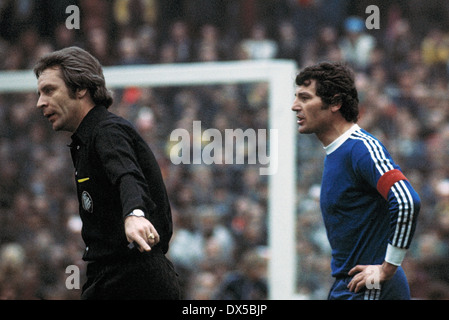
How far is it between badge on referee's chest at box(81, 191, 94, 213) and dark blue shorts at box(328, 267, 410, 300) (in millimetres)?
1247

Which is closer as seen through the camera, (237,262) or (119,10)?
(237,262)

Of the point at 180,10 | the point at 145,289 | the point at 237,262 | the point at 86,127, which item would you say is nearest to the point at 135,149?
the point at 86,127

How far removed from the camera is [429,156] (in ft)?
24.7

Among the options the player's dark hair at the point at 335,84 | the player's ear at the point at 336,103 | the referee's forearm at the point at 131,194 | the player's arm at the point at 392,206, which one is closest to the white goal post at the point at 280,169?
the player's dark hair at the point at 335,84

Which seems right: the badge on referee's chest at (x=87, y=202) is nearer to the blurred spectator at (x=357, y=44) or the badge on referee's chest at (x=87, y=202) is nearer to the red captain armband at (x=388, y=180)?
the red captain armband at (x=388, y=180)

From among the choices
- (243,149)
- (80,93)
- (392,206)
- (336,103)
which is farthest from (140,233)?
(243,149)

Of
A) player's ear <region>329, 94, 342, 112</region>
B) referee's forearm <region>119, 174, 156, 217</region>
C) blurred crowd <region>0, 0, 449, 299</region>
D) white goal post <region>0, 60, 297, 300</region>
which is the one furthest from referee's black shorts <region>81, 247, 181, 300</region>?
blurred crowd <region>0, 0, 449, 299</region>

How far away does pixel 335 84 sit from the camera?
3.49 metres

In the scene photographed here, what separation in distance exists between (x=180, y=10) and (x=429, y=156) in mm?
5488

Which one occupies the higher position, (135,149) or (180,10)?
(180,10)

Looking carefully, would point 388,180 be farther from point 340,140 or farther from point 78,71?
point 78,71

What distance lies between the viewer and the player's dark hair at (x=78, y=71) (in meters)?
3.05
